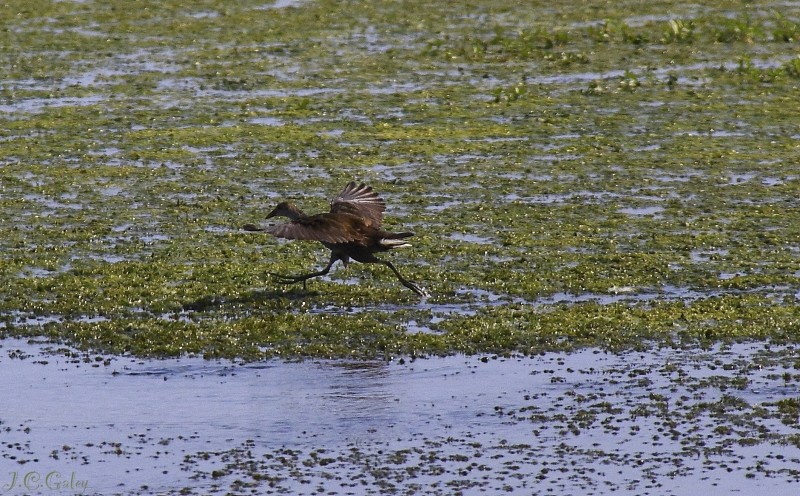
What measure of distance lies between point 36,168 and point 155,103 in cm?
373

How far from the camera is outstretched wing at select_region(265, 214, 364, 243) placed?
13.1m

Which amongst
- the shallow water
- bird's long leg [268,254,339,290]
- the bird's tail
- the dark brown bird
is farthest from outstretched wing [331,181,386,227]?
the shallow water

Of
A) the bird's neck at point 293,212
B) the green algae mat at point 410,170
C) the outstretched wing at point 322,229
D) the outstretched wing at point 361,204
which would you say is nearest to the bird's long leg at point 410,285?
the green algae mat at point 410,170

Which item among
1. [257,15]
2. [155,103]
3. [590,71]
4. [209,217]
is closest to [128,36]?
[257,15]

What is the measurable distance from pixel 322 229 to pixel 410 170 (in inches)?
191

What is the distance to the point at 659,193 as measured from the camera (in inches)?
662

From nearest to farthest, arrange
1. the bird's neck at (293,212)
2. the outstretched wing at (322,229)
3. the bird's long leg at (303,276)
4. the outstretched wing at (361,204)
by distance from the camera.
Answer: the outstretched wing at (322,229)
the bird's long leg at (303,276)
the outstretched wing at (361,204)
the bird's neck at (293,212)

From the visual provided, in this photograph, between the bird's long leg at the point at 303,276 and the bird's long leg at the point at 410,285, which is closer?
the bird's long leg at the point at 410,285

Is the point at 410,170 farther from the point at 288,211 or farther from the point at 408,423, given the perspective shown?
the point at 408,423

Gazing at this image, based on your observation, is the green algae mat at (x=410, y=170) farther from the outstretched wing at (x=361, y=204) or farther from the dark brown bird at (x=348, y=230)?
the outstretched wing at (x=361, y=204)

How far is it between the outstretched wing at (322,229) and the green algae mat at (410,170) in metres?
0.53

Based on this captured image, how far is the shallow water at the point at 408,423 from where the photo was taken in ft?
30.6

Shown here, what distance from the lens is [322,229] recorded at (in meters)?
13.4

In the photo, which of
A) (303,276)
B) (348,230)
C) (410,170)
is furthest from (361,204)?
(410,170)
